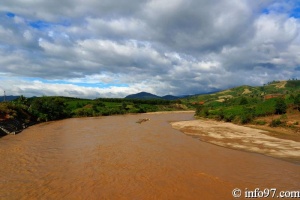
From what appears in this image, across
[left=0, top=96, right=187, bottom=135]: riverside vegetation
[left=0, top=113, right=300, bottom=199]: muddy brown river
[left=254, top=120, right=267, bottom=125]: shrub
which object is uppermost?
[left=0, top=96, right=187, bottom=135]: riverside vegetation

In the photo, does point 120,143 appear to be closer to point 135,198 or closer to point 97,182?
point 97,182

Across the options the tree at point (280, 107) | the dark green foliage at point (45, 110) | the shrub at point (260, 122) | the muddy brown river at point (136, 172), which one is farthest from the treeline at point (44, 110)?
the tree at point (280, 107)

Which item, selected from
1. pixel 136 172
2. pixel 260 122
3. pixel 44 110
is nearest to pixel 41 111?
pixel 44 110

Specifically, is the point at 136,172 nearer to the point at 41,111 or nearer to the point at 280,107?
the point at 280,107

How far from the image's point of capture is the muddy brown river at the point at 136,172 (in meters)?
14.0

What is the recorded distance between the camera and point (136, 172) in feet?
57.6

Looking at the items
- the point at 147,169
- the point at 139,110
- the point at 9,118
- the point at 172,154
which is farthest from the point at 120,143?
the point at 139,110

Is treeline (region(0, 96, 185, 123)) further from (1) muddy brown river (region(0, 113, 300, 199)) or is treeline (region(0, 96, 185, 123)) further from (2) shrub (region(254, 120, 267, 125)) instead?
(2) shrub (region(254, 120, 267, 125))

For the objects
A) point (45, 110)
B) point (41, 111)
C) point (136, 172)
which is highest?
point (45, 110)

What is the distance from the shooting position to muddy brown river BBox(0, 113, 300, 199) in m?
14.0

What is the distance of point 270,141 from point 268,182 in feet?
47.7

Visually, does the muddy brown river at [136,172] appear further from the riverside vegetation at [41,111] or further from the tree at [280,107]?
the tree at [280,107]

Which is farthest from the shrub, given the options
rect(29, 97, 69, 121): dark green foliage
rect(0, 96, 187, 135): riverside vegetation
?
rect(29, 97, 69, 121): dark green foliage

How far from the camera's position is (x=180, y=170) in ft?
59.0
